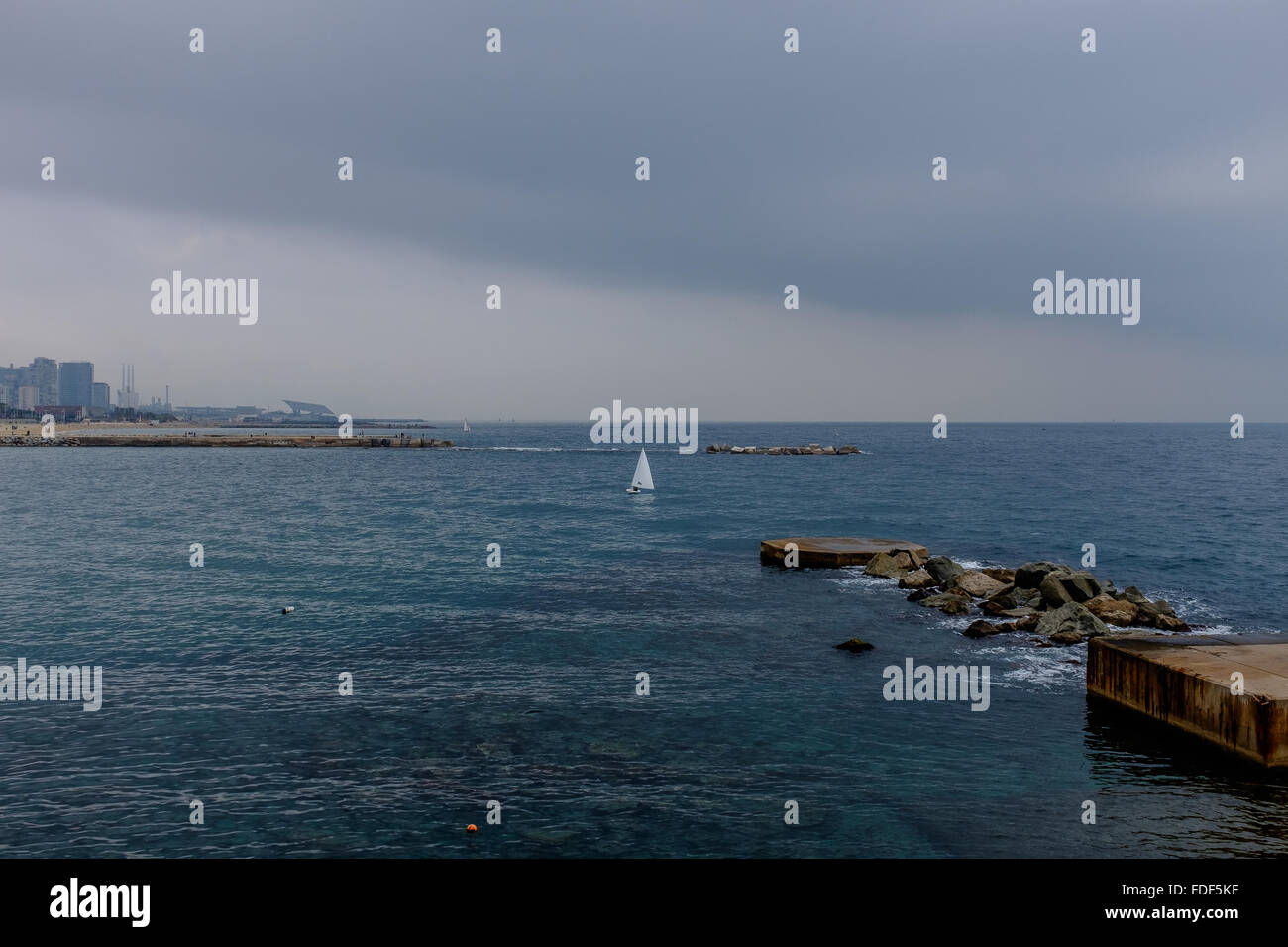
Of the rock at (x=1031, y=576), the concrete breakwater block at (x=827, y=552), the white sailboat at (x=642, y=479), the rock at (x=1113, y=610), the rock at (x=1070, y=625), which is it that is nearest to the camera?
the rock at (x=1070, y=625)

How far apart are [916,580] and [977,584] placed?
2.96m

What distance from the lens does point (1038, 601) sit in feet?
123

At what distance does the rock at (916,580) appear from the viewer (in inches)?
1695

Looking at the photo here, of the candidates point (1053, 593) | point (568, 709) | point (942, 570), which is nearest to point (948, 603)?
point (1053, 593)

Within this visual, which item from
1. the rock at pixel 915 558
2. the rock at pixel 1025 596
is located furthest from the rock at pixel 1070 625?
the rock at pixel 915 558

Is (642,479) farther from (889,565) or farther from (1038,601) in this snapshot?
(1038,601)

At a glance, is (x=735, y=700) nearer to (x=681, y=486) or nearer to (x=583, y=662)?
(x=583, y=662)

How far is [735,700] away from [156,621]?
26.0 meters

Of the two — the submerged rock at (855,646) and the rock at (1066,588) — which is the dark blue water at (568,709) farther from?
the rock at (1066,588)

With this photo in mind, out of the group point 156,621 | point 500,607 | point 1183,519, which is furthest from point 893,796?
point 1183,519

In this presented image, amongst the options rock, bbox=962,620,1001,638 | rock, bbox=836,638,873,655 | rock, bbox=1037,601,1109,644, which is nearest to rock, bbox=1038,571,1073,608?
rock, bbox=1037,601,1109,644

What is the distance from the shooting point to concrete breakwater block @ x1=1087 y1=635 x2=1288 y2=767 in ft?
63.1

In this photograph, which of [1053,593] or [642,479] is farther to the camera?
[642,479]

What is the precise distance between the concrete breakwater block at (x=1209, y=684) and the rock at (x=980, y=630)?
796 centimetres
